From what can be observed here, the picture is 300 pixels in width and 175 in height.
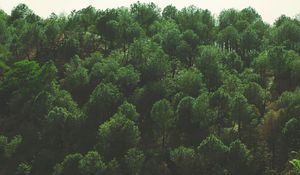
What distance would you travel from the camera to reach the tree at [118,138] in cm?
9231

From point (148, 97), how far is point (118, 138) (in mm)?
20796

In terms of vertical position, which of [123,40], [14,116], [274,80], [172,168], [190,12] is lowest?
[172,168]

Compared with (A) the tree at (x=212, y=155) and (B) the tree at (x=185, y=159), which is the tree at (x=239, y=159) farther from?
(B) the tree at (x=185, y=159)

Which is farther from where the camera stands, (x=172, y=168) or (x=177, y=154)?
(x=172, y=168)

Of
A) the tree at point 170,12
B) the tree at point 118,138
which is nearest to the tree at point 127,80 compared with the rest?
the tree at point 118,138

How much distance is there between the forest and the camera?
3492 inches

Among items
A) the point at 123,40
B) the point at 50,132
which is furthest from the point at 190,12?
the point at 50,132

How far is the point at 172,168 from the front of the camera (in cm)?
9494

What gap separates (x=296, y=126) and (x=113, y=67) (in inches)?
2029

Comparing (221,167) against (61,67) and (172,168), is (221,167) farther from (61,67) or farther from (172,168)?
(61,67)

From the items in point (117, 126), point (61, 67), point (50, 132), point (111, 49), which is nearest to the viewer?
point (117, 126)

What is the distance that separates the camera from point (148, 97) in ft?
365

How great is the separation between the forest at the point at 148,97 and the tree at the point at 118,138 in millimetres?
197

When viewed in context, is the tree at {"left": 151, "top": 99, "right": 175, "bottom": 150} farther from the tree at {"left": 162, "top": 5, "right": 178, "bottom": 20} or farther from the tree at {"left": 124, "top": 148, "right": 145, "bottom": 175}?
the tree at {"left": 162, "top": 5, "right": 178, "bottom": 20}
